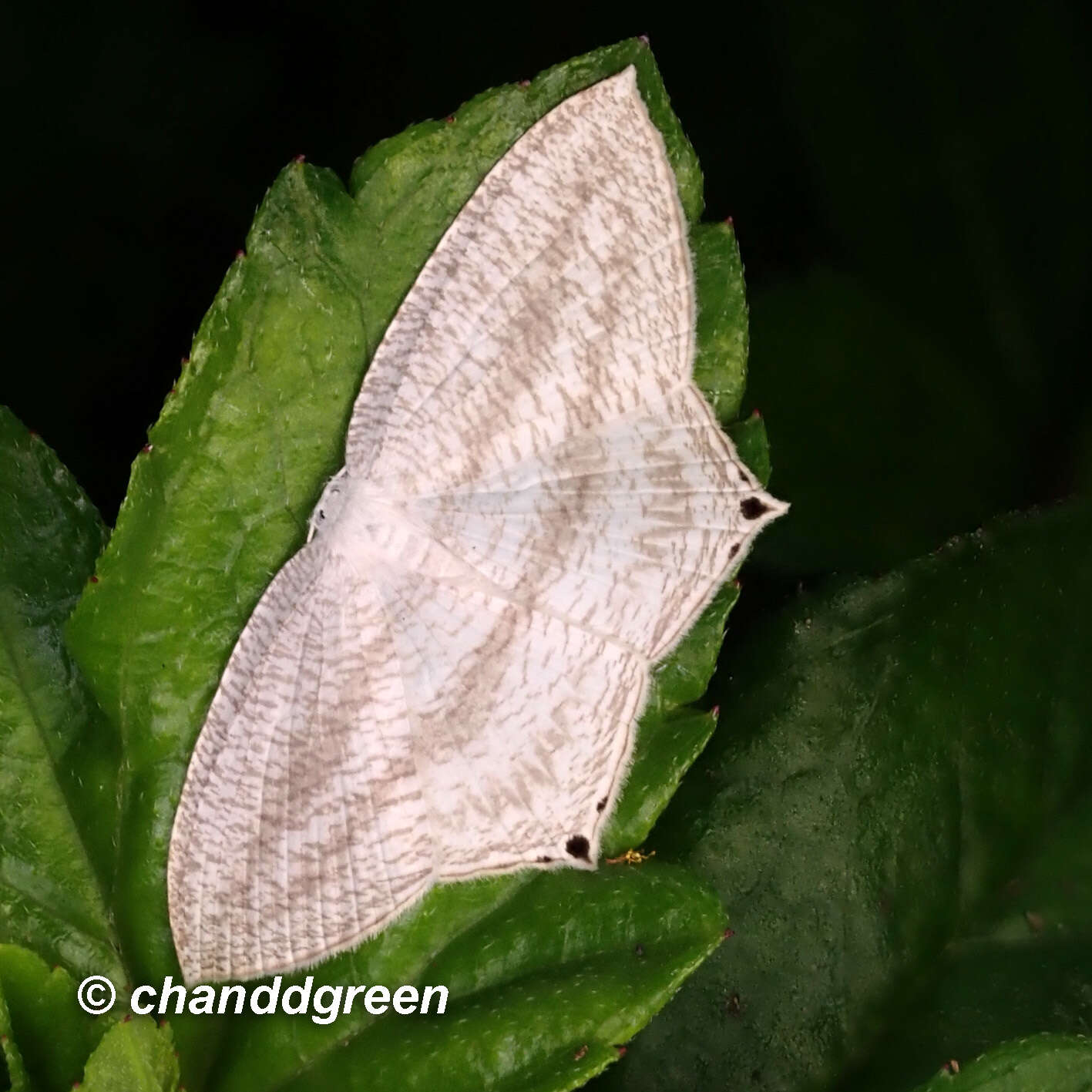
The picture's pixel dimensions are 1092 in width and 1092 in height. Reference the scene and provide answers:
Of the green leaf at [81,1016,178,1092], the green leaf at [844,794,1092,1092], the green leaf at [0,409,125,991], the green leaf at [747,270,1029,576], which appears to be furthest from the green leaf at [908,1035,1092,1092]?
the green leaf at [0,409,125,991]

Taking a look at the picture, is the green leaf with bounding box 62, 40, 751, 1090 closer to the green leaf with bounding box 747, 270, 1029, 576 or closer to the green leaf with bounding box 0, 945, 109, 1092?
the green leaf with bounding box 0, 945, 109, 1092

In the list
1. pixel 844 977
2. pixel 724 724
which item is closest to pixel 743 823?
pixel 724 724

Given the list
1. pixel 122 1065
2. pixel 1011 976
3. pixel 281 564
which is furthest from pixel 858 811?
pixel 122 1065

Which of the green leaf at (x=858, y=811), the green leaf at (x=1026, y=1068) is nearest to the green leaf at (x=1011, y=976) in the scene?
the green leaf at (x=858, y=811)

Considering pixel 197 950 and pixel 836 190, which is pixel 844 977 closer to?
pixel 197 950

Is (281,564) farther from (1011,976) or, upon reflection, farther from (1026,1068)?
(1011,976)
